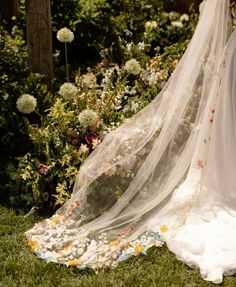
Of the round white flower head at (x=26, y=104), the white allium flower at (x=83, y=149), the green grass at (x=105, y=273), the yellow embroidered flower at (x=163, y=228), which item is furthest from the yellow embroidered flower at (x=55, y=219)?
the round white flower head at (x=26, y=104)

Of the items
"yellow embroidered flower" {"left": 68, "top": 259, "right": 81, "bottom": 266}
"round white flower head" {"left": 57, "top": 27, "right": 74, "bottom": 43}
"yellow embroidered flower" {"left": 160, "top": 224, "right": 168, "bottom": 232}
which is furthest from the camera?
"round white flower head" {"left": 57, "top": 27, "right": 74, "bottom": 43}

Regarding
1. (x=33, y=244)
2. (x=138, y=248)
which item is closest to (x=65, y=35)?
(x=33, y=244)

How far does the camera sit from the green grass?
305 cm

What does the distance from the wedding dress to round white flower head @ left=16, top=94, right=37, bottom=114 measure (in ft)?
2.07

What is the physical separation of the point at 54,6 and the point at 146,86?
2.08m

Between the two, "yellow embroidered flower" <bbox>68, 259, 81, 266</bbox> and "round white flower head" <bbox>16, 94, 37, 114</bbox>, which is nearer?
"yellow embroidered flower" <bbox>68, 259, 81, 266</bbox>

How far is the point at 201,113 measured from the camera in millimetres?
3701

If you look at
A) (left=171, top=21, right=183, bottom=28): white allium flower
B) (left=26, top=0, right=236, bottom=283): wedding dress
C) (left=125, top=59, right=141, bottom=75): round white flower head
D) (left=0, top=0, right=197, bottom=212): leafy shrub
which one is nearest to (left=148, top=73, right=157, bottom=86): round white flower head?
(left=0, top=0, right=197, bottom=212): leafy shrub

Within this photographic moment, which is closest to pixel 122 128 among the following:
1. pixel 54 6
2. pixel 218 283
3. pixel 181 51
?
pixel 218 283

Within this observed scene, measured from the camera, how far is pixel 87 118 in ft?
12.6

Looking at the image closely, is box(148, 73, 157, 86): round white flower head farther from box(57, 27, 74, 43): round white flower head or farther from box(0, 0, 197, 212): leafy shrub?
box(57, 27, 74, 43): round white flower head

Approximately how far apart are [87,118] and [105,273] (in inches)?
47.3

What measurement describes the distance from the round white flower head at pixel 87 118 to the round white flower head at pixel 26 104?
0.39m

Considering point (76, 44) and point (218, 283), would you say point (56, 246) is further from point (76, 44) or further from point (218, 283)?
point (76, 44)
